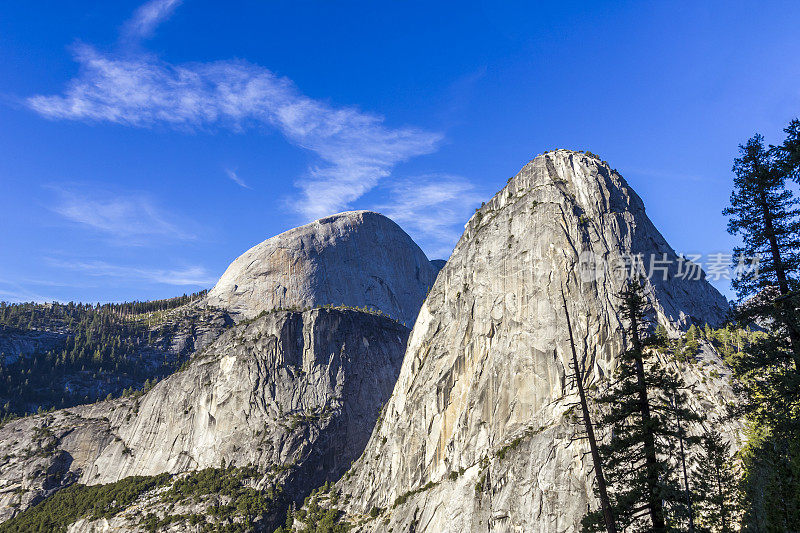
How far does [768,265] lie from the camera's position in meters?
25.8

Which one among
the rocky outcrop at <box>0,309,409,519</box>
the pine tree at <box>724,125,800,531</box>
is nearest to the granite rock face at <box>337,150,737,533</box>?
the rocky outcrop at <box>0,309,409,519</box>

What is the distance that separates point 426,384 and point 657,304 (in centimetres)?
3412

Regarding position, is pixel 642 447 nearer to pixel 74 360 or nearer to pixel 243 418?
pixel 243 418

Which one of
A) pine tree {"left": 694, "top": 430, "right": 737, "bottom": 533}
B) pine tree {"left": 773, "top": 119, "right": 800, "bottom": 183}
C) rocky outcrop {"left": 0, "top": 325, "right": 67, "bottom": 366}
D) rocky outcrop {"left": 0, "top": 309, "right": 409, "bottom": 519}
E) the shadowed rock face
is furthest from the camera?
the shadowed rock face

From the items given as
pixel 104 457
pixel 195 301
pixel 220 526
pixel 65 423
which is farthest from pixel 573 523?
pixel 195 301

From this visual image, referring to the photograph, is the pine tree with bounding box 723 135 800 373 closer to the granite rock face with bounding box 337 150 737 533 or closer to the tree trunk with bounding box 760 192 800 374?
the tree trunk with bounding box 760 192 800 374

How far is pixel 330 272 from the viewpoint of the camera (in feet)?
512

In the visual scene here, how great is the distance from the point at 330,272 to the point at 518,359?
97.5m

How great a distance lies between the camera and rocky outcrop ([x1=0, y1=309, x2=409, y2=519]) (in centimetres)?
9794

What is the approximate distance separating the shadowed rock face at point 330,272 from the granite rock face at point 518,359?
71983 mm

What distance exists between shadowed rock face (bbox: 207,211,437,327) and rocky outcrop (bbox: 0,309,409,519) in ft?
111

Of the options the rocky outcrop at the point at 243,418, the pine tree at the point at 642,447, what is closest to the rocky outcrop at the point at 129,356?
the rocky outcrop at the point at 243,418

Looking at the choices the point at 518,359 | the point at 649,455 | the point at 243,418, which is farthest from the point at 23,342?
the point at 649,455

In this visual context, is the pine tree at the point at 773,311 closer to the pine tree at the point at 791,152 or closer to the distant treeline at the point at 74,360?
the pine tree at the point at 791,152
